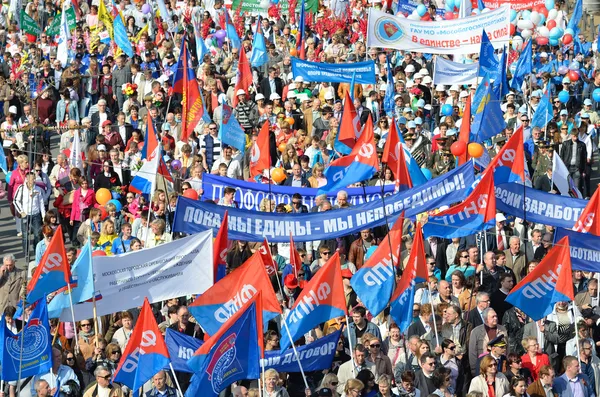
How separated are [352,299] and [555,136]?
6.95 m

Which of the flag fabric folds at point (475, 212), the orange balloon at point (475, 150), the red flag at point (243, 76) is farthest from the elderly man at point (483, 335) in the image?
the red flag at point (243, 76)

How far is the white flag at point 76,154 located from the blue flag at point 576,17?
10.1 metres

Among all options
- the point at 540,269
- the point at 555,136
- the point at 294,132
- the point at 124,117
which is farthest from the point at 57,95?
the point at 540,269

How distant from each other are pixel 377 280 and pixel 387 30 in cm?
1035

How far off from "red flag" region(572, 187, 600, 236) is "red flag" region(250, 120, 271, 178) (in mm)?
4978

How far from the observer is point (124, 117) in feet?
84.6

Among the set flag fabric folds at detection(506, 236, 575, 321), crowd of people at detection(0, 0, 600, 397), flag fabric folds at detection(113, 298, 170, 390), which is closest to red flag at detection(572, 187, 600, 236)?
crowd of people at detection(0, 0, 600, 397)

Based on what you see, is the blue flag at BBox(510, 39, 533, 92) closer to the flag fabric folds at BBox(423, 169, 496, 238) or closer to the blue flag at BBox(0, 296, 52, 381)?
the flag fabric folds at BBox(423, 169, 496, 238)

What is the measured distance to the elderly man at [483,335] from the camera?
17.3m

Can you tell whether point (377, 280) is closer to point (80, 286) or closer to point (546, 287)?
point (546, 287)

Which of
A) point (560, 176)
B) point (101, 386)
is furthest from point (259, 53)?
point (101, 386)

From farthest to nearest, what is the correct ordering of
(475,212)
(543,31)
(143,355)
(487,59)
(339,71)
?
1. (543,31)
2. (339,71)
3. (487,59)
4. (475,212)
5. (143,355)

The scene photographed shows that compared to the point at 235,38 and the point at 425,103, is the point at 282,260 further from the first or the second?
the point at 235,38

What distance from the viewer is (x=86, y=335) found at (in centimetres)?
1814
